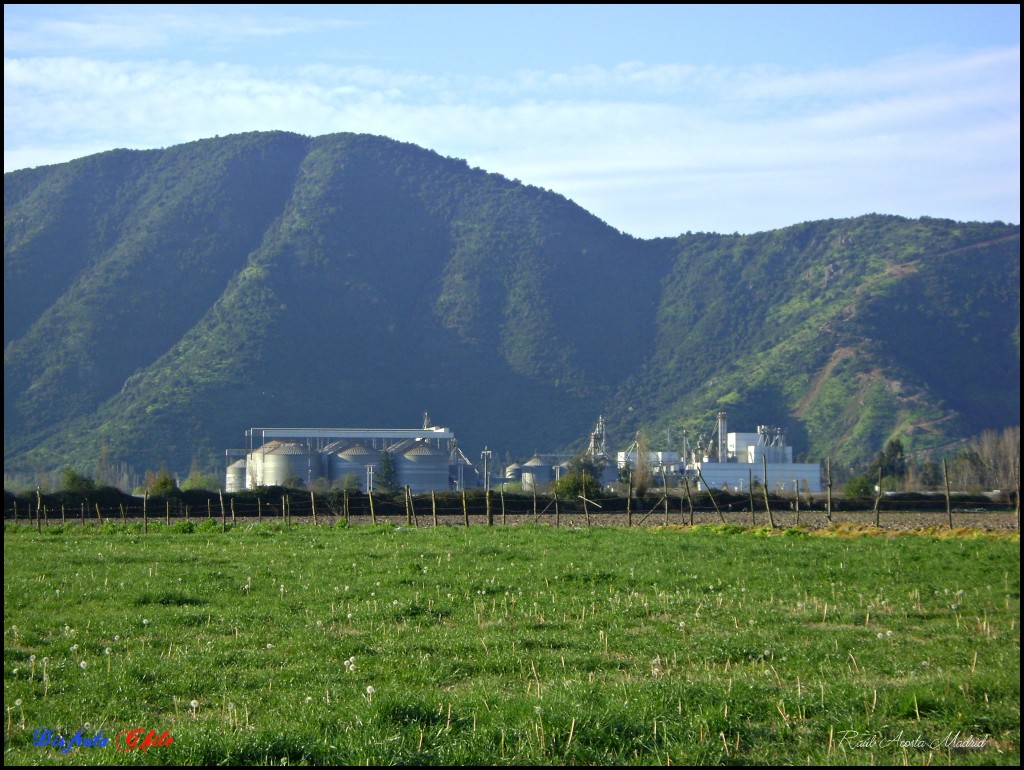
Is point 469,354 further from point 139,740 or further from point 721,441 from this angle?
point 139,740

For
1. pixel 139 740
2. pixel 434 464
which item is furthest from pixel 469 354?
pixel 139 740

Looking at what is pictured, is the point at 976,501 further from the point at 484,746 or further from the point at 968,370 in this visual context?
the point at 968,370

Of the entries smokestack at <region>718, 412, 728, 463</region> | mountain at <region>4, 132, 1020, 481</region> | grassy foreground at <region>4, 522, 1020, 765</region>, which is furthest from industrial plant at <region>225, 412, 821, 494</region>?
grassy foreground at <region>4, 522, 1020, 765</region>

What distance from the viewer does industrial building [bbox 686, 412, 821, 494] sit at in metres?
99.9

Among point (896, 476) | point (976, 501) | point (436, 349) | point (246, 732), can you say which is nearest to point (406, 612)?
point (246, 732)

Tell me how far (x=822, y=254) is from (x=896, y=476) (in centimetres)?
A: 10825

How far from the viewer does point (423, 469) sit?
10444 cm

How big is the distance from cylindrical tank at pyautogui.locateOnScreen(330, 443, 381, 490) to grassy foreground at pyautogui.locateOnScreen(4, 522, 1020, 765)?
275 feet

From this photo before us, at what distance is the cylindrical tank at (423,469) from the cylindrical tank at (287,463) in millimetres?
8102

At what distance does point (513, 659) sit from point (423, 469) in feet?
306

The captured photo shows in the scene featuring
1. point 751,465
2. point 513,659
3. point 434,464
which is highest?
point 434,464

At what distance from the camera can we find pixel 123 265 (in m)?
178

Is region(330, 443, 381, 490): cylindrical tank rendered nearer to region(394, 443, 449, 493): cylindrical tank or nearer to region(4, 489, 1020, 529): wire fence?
region(394, 443, 449, 493): cylindrical tank

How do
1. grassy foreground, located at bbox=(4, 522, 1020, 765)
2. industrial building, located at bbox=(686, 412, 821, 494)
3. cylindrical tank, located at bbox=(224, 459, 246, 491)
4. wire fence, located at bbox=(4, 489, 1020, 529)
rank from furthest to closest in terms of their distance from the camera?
cylindrical tank, located at bbox=(224, 459, 246, 491), industrial building, located at bbox=(686, 412, 821, 494), wire fence, located at bbox=(4, 489, 1020, 529), grassy foreground, located at bbox=(4, 522, 1020, 765)
